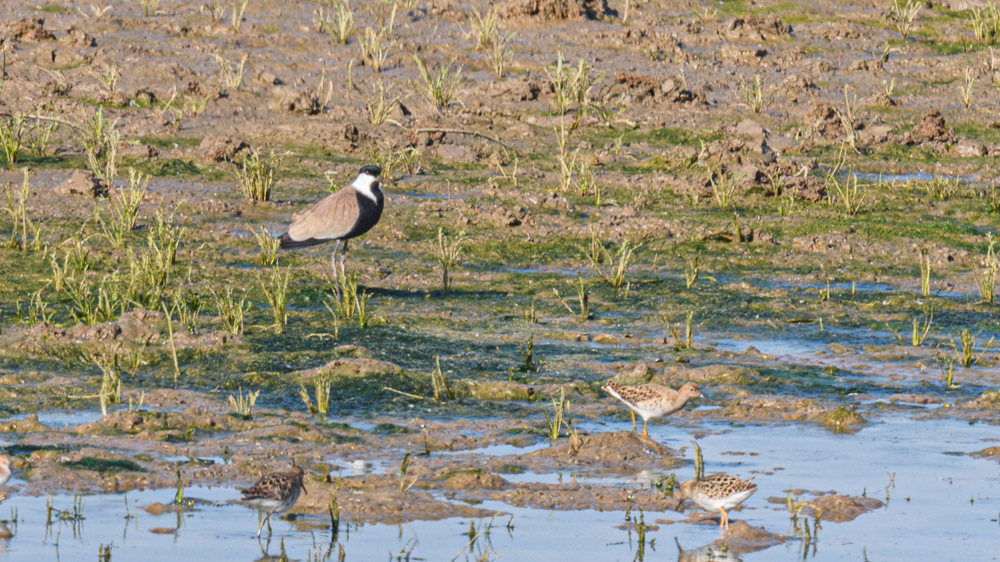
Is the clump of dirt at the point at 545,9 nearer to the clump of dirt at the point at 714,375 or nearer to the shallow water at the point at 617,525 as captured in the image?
the clump of dirt at the point at 714,375

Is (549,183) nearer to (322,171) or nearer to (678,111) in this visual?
(322,171)

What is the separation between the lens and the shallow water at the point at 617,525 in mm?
6359

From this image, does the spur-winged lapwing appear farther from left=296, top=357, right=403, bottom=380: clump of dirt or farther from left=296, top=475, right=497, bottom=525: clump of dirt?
left=296, top=475, right=497, bottom=525: clump of dirt

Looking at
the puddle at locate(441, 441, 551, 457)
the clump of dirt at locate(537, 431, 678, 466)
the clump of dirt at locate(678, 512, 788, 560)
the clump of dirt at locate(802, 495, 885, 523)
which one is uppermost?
the clump of dirt at locate(802, 495, 885, 523)

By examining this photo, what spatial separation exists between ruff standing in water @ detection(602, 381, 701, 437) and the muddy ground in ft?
0.86

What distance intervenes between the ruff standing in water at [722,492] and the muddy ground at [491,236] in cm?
49

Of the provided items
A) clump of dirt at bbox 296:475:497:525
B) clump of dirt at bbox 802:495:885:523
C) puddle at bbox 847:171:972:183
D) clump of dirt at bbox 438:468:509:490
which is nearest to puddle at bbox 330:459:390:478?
clump of dirt at bbox 296:475:497:525

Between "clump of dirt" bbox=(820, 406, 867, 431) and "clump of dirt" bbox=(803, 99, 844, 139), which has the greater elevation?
"clump of dirt" bbox=(803, 99, 844, 139)

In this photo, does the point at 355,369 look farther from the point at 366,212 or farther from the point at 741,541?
the point at 741,541

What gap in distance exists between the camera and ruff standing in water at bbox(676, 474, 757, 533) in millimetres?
6641

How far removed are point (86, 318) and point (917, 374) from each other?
5.83 metres

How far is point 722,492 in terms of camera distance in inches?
261

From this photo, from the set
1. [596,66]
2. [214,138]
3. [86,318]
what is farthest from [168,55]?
[86,318]

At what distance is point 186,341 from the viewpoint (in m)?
10.1
